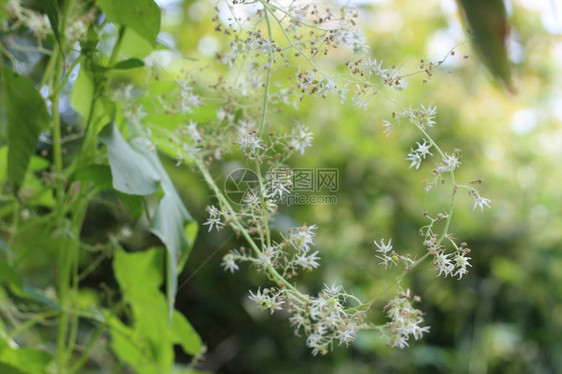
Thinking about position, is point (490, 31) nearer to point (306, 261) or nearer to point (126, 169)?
point (306, 261)

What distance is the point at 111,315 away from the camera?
526 mm

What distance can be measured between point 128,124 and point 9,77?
4.4 inches

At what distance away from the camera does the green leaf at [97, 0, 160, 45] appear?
36 centimetres

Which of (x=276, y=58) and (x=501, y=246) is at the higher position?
(x=276, y=58)

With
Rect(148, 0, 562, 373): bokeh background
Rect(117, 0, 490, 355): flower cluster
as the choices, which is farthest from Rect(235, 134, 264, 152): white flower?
Rect(148, 0, 562, 373): bokeh background

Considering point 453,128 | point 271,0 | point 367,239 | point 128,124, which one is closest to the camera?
point 271,0

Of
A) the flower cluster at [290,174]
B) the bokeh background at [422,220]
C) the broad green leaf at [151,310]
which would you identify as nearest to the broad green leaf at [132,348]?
the broad green leaf at [151,310]

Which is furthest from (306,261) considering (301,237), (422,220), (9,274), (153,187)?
(422,220)

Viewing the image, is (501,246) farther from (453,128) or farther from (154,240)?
(154,240)

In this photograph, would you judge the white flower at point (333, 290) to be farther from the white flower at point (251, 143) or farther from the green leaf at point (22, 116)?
the green leaf at point (22, 116)

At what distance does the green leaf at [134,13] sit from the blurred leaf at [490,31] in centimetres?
21

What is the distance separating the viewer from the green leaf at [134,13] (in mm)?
355

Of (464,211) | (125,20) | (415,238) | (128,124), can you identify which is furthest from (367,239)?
(125,20)

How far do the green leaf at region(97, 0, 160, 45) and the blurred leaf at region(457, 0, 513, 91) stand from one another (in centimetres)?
21
